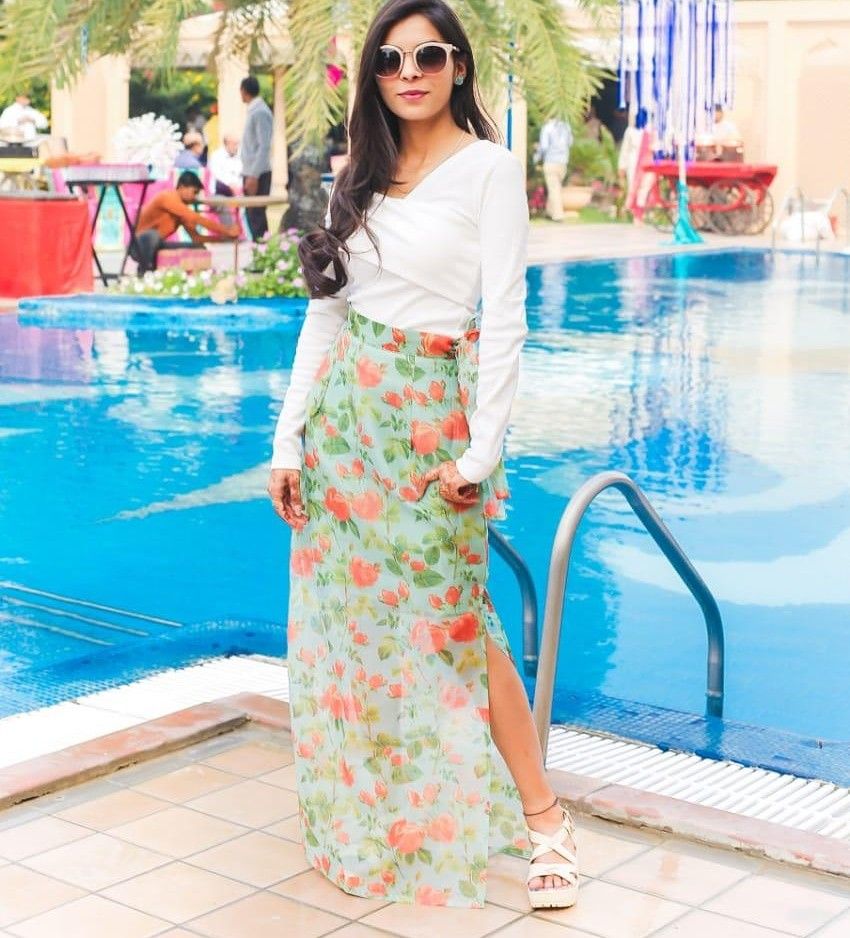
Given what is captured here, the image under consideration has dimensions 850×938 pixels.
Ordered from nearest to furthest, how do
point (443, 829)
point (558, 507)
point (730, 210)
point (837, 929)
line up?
point (837, 929)
point (443, 829)
point (558, 507)
point (730, 210)

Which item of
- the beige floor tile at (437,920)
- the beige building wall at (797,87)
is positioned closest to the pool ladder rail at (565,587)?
the beige floor tile at (437,920)

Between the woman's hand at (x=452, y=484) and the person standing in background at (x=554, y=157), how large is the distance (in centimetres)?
2542

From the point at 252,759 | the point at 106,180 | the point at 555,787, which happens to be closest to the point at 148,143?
the point at 106,180

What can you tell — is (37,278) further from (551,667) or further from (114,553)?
(551,667)

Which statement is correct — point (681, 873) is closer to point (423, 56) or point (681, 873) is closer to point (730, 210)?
point (423, 56)

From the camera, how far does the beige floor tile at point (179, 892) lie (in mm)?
3371

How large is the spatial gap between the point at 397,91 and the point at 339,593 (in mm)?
1005

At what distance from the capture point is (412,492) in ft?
11.2

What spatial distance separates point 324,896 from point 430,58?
5.47 ft

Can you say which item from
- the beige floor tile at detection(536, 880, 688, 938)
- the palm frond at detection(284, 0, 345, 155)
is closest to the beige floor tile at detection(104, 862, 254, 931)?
the beige floor tile at detection(536, 880, 688, 938)

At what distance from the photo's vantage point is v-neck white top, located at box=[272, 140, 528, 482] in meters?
3.31

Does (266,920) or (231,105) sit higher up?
(231,105)

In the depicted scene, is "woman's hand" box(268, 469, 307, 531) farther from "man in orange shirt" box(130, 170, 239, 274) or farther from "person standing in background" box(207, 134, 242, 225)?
"person standing in background" box(207, 134, 242, 225)

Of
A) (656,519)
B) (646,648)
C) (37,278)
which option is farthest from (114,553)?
(37,278)
